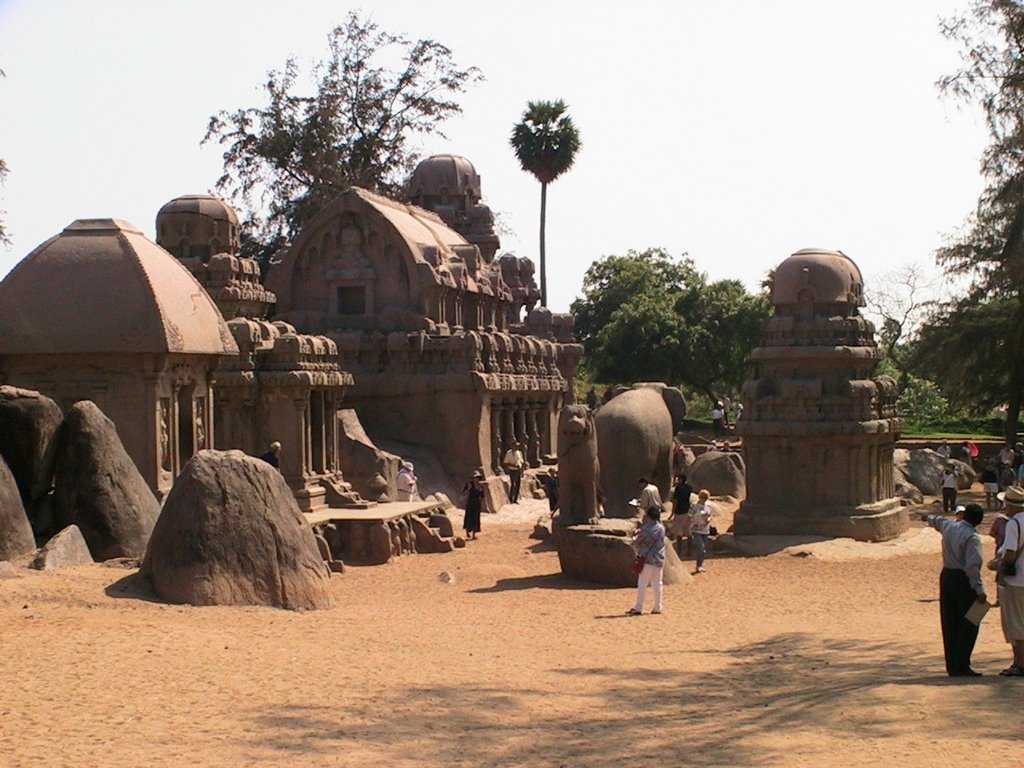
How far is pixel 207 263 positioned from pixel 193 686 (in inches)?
723

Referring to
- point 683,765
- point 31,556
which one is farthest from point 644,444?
point 683,765

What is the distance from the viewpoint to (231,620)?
13000mm

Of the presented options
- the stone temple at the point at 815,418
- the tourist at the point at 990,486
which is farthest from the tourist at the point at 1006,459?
the stone temple at the point at 815,418

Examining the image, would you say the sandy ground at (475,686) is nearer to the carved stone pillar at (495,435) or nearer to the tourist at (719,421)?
the carved stone pillar at (495,435)

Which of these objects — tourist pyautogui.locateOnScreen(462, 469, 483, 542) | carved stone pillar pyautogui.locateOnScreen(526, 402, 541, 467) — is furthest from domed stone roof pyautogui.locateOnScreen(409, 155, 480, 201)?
tourist pyautogui.locateOnScreen(462, 469, 483, 542)

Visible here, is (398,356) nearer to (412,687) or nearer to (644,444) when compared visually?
(644,444)

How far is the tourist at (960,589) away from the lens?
11.1 m

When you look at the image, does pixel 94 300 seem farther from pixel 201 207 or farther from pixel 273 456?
pixel 201 207

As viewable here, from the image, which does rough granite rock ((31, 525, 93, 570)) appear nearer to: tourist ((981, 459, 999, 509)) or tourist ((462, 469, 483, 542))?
tourist ((462, 469, 483, 542))

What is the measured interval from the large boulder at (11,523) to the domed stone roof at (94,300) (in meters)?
3.83

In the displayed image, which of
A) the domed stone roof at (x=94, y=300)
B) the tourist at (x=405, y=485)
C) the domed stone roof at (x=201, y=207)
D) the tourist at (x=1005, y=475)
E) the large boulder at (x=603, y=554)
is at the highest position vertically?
the domed stone roof at (x=201, y=207)

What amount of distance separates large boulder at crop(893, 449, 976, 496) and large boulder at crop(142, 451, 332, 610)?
23.8 meters

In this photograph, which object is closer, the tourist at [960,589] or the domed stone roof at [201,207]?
the tourist at [960,589]

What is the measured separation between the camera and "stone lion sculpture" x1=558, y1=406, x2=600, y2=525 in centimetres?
1983
